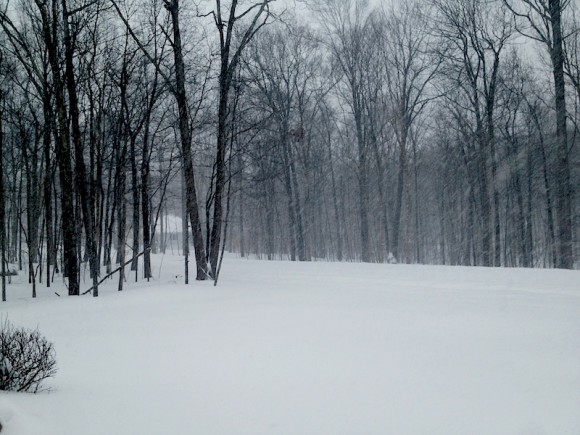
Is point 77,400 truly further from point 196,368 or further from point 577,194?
point 577,194

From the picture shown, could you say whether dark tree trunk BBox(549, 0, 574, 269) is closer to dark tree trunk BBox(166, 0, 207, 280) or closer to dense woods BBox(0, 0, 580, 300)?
dense woods BBox(0, 0, 580, 300)

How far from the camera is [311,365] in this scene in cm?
457

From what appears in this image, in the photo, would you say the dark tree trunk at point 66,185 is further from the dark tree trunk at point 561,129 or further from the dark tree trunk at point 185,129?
the dark tree trunk at point 561,129

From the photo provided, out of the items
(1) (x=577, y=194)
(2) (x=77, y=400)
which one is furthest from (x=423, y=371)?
(1) (x=577, y=194)

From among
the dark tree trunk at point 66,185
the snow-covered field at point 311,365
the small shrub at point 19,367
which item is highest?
the dark tree trunk at point 66,185

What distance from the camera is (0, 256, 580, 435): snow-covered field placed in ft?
10.9

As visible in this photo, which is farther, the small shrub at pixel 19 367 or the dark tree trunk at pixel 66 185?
the dark tree trunk at pixel 66 185

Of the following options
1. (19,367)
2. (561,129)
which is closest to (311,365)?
(19,367)

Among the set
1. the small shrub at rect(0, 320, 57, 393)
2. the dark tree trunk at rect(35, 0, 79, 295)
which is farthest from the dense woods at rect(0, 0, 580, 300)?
the small shrub at rect(0, 320, 57, 393)

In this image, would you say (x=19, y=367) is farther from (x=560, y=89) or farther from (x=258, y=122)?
(x=560, y=89)

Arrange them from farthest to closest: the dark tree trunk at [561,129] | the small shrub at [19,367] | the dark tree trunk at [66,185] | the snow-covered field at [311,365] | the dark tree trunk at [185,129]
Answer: the dark tree trunk at [561,129] → the dark tree trunk at [185,129] → the dark tree trunk at [66,185] → the small shrub at [19,367] → the snow-covered field at [311,365]

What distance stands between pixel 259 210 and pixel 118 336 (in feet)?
88.9

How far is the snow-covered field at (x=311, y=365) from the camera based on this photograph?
334cm

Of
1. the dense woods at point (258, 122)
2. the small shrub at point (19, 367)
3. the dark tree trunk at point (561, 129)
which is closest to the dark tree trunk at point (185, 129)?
the dense woods at point (258, 122)
